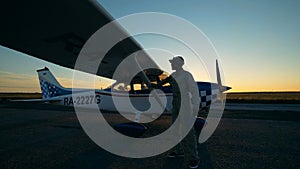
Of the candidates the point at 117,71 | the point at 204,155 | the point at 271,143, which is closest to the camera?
the point at 204,155

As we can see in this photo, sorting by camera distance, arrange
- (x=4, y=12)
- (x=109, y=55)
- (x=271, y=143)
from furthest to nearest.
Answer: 1. (x=109, y=55)
2. (x=271, y=143)
3. (x=4, y=12)

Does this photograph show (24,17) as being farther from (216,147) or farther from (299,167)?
(299,167)

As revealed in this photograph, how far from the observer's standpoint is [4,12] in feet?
7.24

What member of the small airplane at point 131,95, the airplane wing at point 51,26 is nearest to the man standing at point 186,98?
the airplane wing at point 51,26

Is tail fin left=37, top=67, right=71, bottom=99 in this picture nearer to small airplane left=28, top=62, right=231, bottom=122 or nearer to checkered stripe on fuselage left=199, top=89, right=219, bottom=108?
small airplane left=28, top=62, right=231, bottom=122

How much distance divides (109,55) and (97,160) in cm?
288

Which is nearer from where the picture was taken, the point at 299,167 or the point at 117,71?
the point at 299,167

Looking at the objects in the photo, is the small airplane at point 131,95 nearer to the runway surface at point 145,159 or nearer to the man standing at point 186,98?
the runway surface at point 145,159

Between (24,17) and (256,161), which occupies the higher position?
(24,17)

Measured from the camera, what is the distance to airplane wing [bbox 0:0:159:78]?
222 centimetres

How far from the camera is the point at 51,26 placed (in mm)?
2727

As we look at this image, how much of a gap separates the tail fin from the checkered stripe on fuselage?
6046 mm

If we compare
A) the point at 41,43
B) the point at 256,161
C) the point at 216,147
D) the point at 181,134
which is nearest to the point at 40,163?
the point at 41,43

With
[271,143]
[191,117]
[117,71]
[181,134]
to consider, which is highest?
[117,71]
